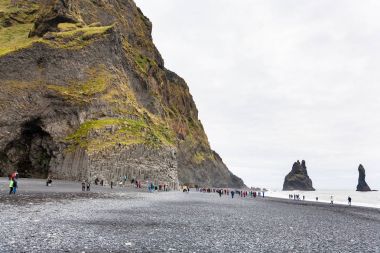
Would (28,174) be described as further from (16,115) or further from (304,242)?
(304,242)

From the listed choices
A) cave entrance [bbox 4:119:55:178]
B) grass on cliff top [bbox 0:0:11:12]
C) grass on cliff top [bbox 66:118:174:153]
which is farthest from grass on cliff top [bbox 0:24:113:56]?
grass on cliff top [bbox 66:118:174:153]

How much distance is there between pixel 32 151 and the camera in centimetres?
7738

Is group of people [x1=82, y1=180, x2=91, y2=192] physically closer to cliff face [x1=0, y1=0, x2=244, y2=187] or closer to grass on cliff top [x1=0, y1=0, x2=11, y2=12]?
cliff face [x1=0, y1=0, x2=244, y2=187]

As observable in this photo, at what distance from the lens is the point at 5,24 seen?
11738 cm

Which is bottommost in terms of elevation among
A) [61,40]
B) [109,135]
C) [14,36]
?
[109,135]

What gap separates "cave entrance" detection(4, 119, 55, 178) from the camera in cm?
7462

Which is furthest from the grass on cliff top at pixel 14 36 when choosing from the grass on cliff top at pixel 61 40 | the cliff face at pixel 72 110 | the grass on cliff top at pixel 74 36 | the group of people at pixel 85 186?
the group of people at pixel 85 186

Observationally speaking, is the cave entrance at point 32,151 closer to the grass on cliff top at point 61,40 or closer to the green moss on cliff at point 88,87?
the green moss on cliff at point 88,87

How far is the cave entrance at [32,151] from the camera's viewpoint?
74625 millimetres

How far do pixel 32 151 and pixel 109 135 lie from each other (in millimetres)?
20384

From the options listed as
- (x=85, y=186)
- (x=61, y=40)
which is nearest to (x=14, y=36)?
(x=61, y=40)

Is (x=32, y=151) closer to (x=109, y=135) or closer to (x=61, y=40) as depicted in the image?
(x=109, y=135)

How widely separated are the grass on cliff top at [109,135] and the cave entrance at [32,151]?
690 cm

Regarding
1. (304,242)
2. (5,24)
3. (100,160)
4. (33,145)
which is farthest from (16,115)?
(304,242)
